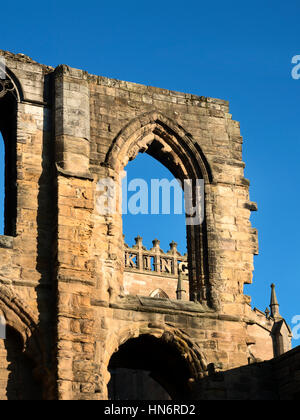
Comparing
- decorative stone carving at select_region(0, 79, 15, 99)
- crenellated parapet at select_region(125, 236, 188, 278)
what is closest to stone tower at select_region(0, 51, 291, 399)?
decorative stone carving at select_region(0, 79, 15, 99)

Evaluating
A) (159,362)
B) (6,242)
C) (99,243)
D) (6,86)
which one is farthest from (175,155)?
(6,242)

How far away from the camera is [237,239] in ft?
72.1

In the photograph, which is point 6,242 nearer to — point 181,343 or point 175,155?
point 181,343

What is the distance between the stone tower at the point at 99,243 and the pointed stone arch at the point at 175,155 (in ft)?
0.08

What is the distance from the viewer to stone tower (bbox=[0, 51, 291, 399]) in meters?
19.5

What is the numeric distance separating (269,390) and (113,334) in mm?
3221

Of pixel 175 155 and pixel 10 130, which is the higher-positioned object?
pixel 10 130

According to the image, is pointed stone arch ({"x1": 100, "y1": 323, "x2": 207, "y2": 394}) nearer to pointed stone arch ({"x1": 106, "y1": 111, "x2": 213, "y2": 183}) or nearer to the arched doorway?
the arched doorway

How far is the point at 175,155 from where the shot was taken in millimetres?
22406

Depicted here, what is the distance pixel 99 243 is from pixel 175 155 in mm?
2792

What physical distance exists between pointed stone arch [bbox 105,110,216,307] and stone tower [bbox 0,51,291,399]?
1.0 inches

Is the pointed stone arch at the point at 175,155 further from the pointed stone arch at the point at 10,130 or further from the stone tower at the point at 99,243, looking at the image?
the pointed stone arch at the point at 10,130

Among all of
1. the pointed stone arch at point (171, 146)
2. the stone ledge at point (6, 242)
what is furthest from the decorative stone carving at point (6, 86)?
the stone ledge at point (6, 242)
